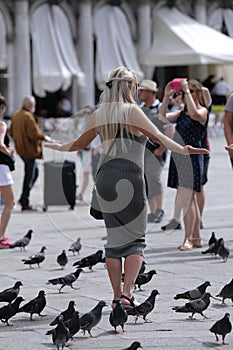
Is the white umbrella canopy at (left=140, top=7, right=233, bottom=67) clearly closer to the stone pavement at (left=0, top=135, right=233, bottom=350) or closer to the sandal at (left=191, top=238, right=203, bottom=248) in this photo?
the stone pavement at (left=0, top=135, right=233, bottom=350)

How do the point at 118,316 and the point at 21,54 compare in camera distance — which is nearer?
the point at 118,316

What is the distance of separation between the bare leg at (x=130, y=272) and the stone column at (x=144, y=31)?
29554 mm

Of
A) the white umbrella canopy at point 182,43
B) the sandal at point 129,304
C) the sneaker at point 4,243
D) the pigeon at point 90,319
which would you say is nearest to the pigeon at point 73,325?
the pigeon at point 90,319

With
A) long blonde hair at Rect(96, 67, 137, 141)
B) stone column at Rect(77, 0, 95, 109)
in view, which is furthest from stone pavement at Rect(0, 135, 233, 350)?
stone column at Rect(77, 0, 95, 109)

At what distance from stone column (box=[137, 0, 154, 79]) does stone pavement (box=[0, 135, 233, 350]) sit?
21635mm

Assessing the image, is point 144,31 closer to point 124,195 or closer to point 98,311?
point 124,195

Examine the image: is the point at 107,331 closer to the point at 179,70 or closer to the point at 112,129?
the point at 112,129

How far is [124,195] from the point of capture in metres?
6.78

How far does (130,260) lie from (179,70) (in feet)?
111

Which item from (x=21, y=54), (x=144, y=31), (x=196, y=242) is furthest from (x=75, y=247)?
(x=144, y=31)

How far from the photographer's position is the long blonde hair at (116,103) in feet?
22.1

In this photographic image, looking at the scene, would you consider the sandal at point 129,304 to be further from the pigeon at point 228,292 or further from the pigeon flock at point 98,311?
the pigeon at point 228,292

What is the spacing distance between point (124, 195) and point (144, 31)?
29.9 meters

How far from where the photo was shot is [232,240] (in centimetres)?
1054
